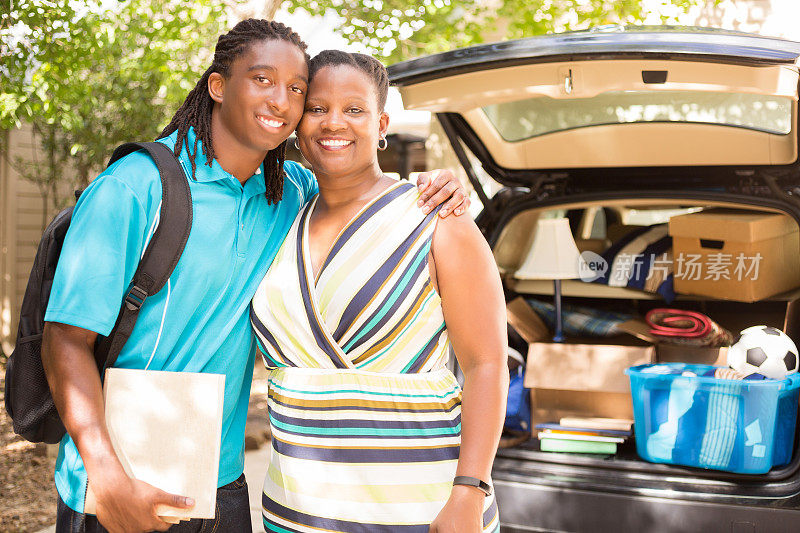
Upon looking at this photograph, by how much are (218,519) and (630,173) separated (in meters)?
2.40

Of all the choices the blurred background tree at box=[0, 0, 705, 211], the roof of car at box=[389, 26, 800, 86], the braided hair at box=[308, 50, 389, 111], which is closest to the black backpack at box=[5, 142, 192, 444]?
the braided hair at box=[308, 50, 389, 111]

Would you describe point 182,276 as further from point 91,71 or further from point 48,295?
point 91,71

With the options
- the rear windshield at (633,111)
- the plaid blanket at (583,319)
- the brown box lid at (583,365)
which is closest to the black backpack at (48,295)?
the rear windshield at (633,111)

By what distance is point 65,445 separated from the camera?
1.89m

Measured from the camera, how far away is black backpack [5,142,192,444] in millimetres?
1795

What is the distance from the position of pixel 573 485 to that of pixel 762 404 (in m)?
0.72

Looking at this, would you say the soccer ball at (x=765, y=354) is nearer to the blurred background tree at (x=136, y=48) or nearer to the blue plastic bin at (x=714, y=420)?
the blue plastic bin at (x=714, y=420)

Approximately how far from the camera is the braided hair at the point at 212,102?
6.70ft

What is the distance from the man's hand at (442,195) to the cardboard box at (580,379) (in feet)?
5.41

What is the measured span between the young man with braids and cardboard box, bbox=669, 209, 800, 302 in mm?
2129

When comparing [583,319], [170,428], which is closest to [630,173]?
[583,319]

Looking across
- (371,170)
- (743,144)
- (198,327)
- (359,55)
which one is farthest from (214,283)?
(743,144)

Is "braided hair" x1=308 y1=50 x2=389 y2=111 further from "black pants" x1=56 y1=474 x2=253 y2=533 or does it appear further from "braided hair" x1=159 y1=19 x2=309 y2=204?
"black pants" x1=56 y1=474 x2=253 y2=533

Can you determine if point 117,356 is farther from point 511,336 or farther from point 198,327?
point 511,336
